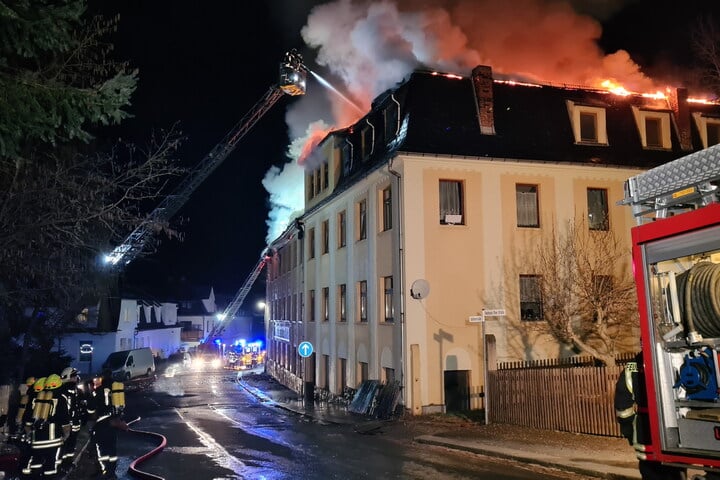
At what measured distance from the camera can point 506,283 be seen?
17.8 meters

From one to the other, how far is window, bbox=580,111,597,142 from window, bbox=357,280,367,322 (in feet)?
29.2

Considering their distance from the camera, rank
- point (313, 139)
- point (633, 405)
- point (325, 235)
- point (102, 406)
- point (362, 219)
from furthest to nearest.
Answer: point (313, 139) → point (325, 235) → point (362, 219) → point (102, 406) → point (633, 405)

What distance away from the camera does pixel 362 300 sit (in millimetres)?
20984

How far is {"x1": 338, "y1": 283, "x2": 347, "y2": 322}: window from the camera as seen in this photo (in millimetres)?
22778

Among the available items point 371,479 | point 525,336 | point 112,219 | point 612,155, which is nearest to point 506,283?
point 525,336

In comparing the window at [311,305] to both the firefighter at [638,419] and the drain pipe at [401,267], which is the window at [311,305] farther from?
the firefighter at [638,419]

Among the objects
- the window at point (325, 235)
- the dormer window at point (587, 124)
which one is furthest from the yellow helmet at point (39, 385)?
the dormer window at point (587, 124)

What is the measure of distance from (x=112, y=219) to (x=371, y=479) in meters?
5.56

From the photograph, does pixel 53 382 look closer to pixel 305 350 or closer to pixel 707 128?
pixel 305 350

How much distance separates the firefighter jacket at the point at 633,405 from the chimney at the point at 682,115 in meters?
16.9

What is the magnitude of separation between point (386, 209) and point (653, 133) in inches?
381

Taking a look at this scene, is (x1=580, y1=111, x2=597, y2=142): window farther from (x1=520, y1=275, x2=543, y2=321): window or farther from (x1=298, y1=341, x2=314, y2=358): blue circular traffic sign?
(x1=298, y1=341, x2=314, y2=358): blue circular traffic sign

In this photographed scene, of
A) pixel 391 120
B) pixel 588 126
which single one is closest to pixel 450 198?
pixel 391 120

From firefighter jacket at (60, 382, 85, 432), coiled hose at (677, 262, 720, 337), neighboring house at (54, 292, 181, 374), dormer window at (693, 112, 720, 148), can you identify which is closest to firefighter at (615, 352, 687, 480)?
coiled hose at (677, 262, 720, 337)
